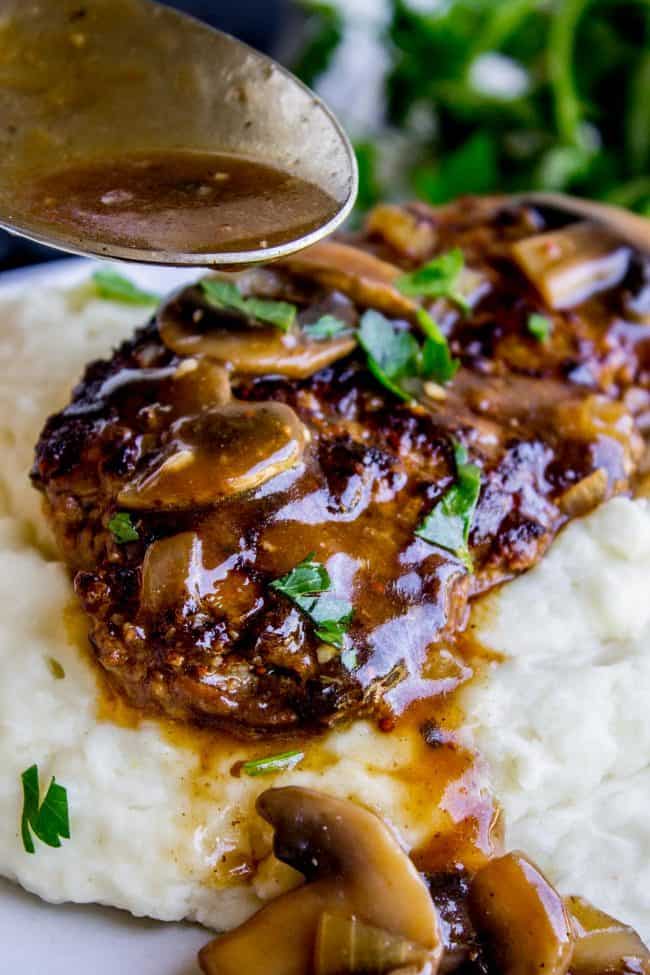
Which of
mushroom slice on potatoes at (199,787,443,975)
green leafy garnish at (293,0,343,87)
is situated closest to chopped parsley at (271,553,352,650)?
mushroom slice on potatoes at (199,787,443,975)

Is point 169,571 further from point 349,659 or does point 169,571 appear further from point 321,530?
point 349,659

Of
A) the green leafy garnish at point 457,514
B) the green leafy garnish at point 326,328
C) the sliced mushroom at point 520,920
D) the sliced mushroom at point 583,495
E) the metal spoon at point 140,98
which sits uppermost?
the metal spoon at point 140,98

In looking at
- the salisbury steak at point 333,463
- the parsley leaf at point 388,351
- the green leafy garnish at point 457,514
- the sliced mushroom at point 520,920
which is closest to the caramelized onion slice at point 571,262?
the salisbury steak at point 333,463

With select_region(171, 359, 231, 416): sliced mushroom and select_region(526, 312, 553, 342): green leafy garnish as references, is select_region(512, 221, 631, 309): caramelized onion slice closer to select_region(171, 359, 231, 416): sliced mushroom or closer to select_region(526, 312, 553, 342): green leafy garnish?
select_region(526, 312, 553, 342): green leafy garnish

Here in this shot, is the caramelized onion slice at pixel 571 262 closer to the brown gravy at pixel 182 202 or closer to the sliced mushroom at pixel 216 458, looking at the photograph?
the brown gravy at pixel 182 202

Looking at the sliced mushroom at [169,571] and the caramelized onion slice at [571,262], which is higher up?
the caramelized onion slice at [571,262]

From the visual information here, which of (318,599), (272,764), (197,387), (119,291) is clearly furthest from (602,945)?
(119,291)

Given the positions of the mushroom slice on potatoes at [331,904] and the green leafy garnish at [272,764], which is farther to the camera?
the green leafy garnish at [272,764]
